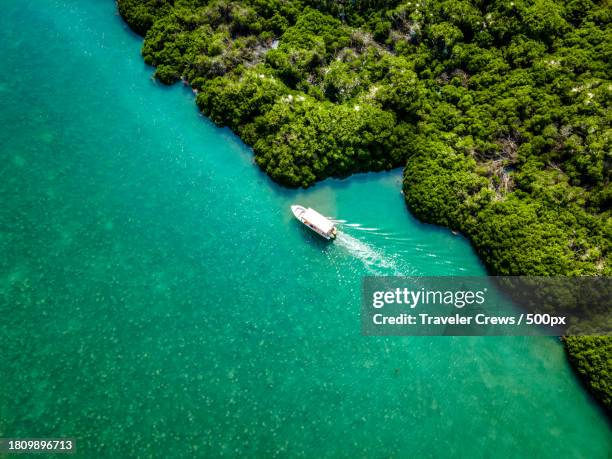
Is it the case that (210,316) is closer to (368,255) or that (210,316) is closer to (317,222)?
(317,222)

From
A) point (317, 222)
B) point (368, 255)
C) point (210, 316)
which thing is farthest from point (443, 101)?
point (210, 316)

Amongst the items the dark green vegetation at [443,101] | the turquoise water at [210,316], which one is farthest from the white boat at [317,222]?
the dark green vegetation at [443,101]

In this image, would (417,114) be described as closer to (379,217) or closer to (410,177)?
(410,177)

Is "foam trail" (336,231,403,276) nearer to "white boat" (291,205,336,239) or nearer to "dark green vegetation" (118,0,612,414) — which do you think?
"white boat" (291,205,336,239)

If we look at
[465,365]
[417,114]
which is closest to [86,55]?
[417,114]

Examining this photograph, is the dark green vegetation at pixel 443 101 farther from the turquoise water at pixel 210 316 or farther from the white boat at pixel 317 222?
the white boat at pixel 317 222
